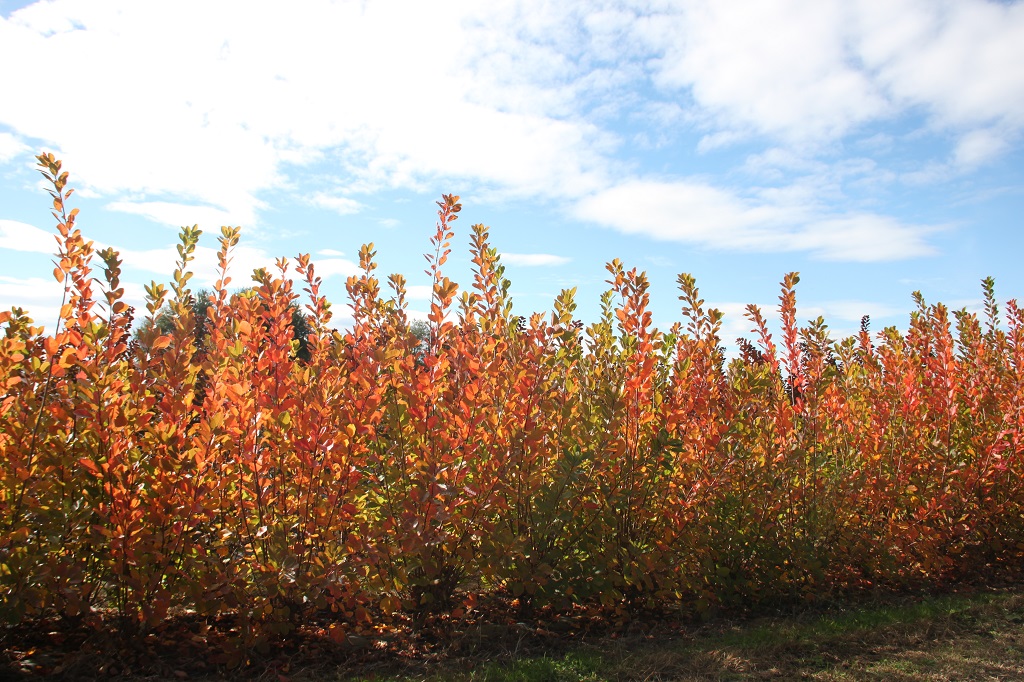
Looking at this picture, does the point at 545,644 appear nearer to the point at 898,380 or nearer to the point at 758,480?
the point at 758,480

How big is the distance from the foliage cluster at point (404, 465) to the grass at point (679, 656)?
20 centimetres

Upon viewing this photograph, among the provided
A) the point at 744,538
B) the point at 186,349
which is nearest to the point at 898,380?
the point at 744,538

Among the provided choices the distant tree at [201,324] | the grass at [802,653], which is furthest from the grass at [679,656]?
the distant tree at [201,324]

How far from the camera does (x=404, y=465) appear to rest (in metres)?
3.72

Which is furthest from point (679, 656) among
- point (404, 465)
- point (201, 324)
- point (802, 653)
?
point (201, 324)

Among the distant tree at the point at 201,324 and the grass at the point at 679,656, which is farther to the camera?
the distant tree at the point at 201,324

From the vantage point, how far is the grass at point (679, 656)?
3.35m

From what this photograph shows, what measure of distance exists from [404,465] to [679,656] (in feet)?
5.92

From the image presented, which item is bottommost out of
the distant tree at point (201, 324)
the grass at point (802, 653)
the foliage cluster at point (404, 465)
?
the grass at point (802, 653)

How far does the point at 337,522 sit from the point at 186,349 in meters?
1.20

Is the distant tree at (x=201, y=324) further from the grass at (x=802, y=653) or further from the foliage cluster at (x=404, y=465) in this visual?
the grass at (x=802, y=653)

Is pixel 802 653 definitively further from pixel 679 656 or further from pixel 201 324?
pixel 201 324

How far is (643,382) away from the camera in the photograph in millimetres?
4023

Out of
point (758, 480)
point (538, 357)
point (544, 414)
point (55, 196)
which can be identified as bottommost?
point (758, 480)
